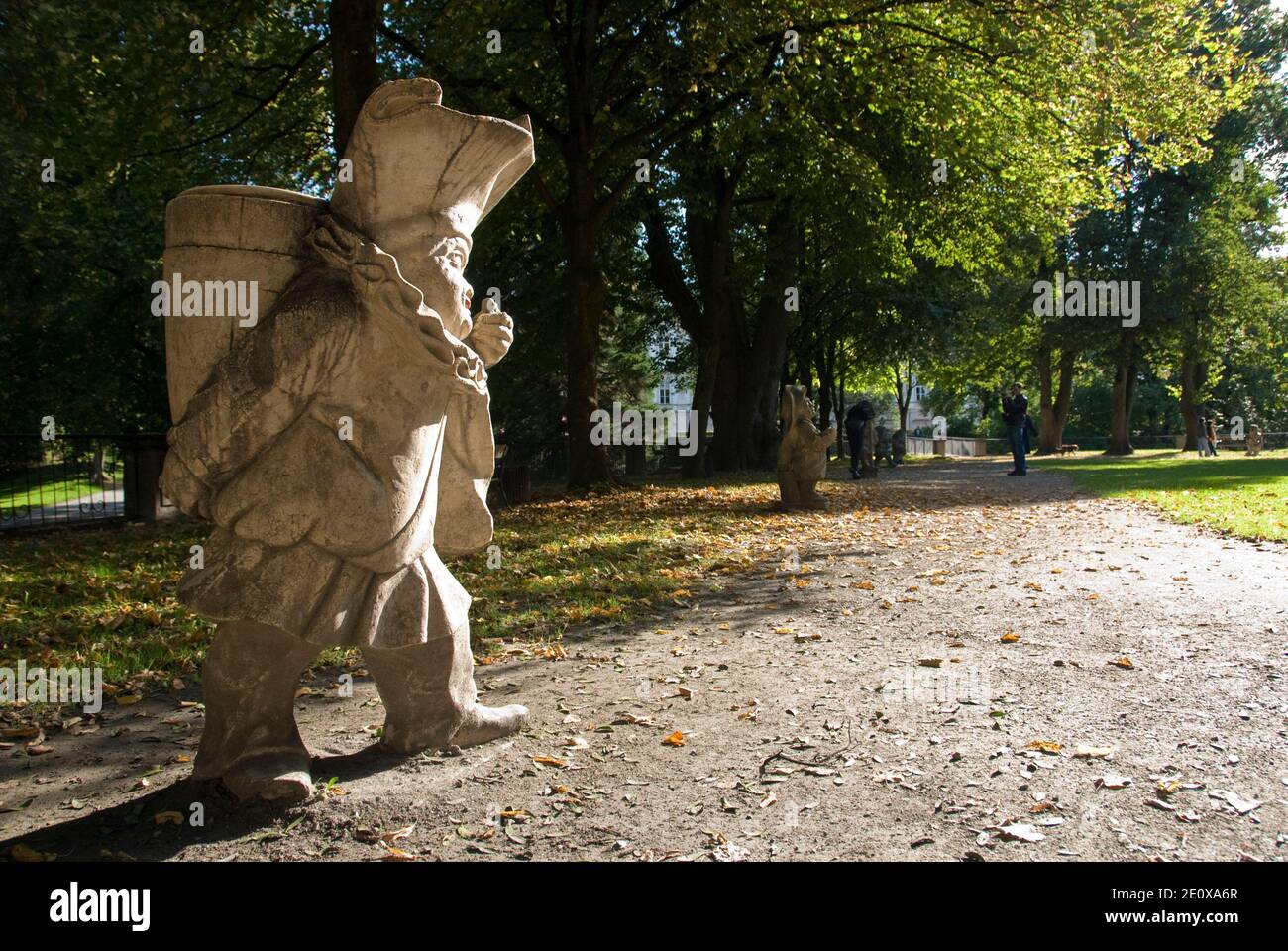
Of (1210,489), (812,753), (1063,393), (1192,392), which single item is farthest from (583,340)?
(1063,393)

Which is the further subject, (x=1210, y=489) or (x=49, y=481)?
(x=49, y=481)

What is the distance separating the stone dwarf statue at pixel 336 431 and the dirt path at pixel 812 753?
0.59 meters

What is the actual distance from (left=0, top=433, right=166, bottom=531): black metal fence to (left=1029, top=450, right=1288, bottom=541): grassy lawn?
15465 millimetres

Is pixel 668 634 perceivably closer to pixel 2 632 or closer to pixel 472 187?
pixel 472 187

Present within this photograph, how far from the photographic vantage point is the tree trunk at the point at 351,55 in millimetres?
10305

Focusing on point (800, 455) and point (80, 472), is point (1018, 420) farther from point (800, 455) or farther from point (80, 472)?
point (80, 472)

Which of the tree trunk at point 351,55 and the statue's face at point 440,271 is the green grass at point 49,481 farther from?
the statue's face at point 440,271

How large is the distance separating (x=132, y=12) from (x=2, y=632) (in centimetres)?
946

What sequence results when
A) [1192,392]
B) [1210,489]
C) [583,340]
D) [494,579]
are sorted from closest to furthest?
[494,579] < [583,340] < [1210,489] < [1192,392]

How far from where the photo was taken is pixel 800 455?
15.2 metres

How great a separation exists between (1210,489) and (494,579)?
14655 mm

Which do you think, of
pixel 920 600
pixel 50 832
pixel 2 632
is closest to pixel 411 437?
pixel 50 832

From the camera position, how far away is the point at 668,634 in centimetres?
680

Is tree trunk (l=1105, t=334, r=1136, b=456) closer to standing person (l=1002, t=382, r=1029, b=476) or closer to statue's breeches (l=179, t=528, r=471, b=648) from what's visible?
standing person (l=1002, t=382, r=1029, b=476)
